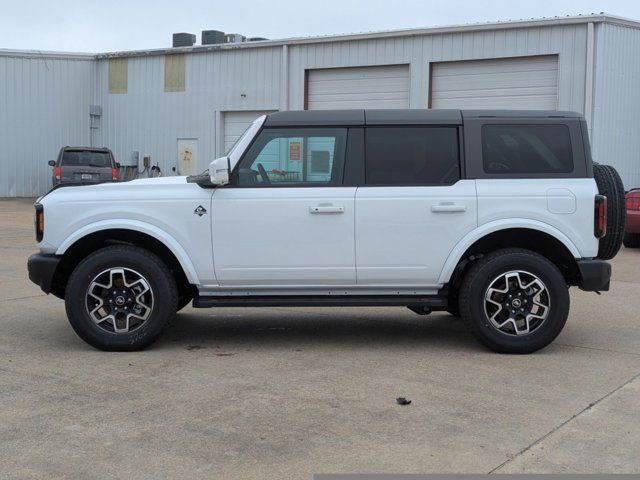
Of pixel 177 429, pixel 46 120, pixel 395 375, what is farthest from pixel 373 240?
pixel 46 120

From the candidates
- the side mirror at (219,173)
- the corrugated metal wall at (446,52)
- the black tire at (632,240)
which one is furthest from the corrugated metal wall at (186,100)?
the side mirror at (219,173)

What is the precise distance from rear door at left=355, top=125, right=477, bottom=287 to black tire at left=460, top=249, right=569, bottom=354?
1.03 ft

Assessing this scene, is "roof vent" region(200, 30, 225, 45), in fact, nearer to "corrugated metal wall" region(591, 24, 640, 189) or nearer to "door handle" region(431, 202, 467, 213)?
"corrugated metal wall" region(591, 24, 640, 189)

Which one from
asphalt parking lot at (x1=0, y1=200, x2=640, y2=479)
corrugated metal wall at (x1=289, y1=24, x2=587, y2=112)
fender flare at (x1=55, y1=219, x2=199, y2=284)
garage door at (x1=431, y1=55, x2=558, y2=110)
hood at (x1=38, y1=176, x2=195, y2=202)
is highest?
corrugated metal wall at (x1=289, y1=24, x2=587, y2=112)

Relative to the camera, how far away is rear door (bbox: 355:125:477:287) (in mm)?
6461

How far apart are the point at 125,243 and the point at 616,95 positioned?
57.6 feet

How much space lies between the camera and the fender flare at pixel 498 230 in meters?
6.44

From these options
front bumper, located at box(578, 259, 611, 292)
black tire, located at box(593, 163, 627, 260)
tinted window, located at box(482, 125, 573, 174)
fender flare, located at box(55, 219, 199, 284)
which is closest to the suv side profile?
fender flare, located at box(55, 219, 199, 284)

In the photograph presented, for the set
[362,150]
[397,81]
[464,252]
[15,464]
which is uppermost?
[397,81]

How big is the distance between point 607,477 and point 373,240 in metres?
2.94

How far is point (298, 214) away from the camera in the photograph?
21.1 feet

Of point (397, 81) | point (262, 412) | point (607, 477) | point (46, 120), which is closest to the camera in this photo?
point (607, 477)

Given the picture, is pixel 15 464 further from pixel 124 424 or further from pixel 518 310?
pixel 518 310

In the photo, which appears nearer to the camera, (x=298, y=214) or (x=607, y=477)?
(x=607, y=477)
